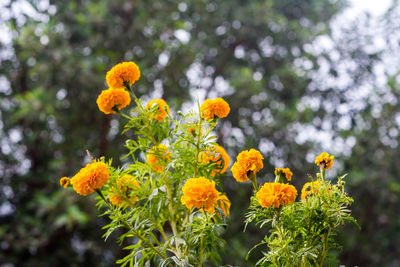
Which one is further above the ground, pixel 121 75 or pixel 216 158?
pixel 121 75

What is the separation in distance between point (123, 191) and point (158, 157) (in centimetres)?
11

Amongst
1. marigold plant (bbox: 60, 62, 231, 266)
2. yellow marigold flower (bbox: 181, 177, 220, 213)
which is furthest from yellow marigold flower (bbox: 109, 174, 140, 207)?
yellow marigold flower (bbox: 181, 177, 220, 213)

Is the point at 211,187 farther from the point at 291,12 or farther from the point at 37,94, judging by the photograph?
the point at 291,12

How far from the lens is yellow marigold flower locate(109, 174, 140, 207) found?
79 cm

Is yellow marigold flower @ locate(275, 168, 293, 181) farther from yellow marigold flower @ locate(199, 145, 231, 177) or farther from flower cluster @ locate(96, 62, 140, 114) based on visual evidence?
flower cluster @ locate(96, 62, 140, 114)

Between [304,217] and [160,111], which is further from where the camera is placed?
[160,111]

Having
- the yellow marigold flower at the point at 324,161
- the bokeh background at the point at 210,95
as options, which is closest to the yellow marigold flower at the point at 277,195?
the yellow marigold flower at the point at 324,161

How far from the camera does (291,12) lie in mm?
4891

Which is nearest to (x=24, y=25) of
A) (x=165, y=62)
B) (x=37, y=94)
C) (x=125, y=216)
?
(x=37, y=94)

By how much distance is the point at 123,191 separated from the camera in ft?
2.62

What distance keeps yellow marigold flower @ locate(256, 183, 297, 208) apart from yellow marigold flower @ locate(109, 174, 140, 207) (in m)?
0.28

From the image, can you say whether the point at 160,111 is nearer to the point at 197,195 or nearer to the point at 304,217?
the point at 197,195

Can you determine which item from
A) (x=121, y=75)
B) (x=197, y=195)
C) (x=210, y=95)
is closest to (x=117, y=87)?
(x=121, y=75)

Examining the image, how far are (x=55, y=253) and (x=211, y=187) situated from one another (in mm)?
2931
